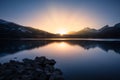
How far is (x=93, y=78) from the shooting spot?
26.5 meters

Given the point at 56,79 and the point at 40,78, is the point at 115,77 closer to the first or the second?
the point at 56,79

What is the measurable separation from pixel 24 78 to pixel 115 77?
15874 mm

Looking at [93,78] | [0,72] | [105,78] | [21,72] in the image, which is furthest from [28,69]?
[105,78]

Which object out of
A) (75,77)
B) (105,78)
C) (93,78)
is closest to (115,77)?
(105,78)

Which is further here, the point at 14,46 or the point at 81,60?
the point at 14,46

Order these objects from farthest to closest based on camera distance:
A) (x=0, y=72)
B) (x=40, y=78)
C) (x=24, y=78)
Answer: (x=0, y=72) → (x=40, y=78) → (x=24, y=78)

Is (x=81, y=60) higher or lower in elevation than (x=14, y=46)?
higher

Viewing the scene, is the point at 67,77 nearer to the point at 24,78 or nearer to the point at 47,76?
the point at 47,76

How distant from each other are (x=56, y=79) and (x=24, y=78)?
15.7ft

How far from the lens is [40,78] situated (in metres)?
23.6

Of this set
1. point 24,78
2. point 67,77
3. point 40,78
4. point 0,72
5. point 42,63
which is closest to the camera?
point 24,78

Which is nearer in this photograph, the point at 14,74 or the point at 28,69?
the point at 14,74

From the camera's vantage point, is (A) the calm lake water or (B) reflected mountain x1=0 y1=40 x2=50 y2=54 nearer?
(A) the calm lake water

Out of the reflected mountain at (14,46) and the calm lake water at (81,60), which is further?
the reflected mountain at (14,46)
